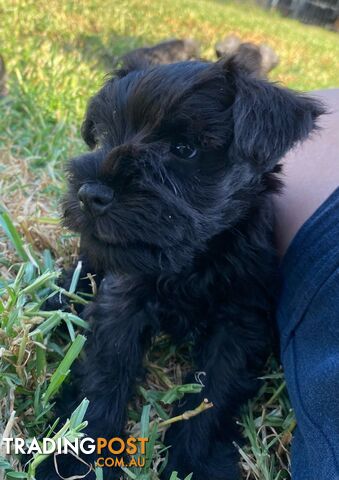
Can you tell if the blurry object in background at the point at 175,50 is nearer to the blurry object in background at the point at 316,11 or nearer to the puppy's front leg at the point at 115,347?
the puppy's front leg at the point at 115,347

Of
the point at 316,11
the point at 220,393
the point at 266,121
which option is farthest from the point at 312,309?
the point at 316,11

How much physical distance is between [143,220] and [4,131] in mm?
2285

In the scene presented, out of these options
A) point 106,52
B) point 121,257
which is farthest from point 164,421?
point 106,52

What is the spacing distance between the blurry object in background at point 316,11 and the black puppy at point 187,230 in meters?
14.5

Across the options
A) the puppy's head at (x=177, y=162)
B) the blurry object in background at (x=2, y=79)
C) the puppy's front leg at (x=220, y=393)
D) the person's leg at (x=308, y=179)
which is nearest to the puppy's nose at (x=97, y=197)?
the puppy's head at (x=177, y=162)

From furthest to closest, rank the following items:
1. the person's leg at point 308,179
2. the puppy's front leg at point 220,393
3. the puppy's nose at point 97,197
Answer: the person's leg at point 308,179 → the puppy's front leg at point 220,393 → the puppy's nose at point 97,197

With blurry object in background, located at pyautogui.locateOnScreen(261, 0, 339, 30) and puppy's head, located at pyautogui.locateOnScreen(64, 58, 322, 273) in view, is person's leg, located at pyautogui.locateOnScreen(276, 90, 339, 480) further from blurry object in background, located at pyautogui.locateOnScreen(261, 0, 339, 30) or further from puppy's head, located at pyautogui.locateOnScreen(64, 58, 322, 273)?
blurry object in background, located at pyautogui.locateOnScreen(261, 0, 339, 30)

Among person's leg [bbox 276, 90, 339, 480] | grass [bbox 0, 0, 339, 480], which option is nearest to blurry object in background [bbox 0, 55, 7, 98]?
grass [bbox 0, 0, 339, 480]

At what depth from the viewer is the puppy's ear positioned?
151 centimetres

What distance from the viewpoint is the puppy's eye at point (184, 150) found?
1571 mm

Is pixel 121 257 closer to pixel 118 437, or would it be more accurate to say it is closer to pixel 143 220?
pixel 143 220

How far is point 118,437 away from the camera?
5.15 ft

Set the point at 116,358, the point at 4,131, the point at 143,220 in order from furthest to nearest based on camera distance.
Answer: the point at 4,131 < the point at 116,358 < the point at 143,220

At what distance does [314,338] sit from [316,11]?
52.4ft
